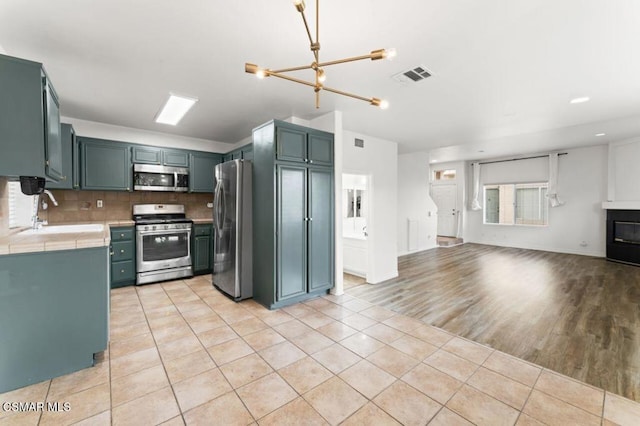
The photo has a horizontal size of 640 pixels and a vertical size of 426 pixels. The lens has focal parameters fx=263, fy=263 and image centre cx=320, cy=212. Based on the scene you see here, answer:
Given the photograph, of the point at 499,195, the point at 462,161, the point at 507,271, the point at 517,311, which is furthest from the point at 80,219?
the point at 499,195

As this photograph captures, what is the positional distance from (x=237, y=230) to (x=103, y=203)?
2.81 m

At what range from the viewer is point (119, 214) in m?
4.74

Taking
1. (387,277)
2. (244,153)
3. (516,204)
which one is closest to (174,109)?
(244,153)

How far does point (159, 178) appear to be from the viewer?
4809 mm

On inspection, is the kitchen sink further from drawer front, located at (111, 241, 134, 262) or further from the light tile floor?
the light tile floor

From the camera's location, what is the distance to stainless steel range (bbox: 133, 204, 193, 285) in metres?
4.34

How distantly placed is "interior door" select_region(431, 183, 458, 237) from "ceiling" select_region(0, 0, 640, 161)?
5359 millimetres

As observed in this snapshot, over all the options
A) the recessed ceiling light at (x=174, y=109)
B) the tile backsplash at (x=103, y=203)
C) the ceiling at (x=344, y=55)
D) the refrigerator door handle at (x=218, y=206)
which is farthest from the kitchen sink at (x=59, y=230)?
the recessed ceiling light at (x=174, y=109)

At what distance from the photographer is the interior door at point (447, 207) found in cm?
953

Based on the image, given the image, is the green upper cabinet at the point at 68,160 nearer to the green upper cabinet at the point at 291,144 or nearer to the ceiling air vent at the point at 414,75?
the green upper cabinet at the point at 291,144

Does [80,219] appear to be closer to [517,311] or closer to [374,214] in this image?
[374,214]

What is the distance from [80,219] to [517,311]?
6.77 m

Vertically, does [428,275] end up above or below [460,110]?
below

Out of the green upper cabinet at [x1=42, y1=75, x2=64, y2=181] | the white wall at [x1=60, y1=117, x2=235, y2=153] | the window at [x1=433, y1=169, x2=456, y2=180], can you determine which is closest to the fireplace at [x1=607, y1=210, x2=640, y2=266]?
the window at [x1=433, y1=169, x2=456, y2=180]
